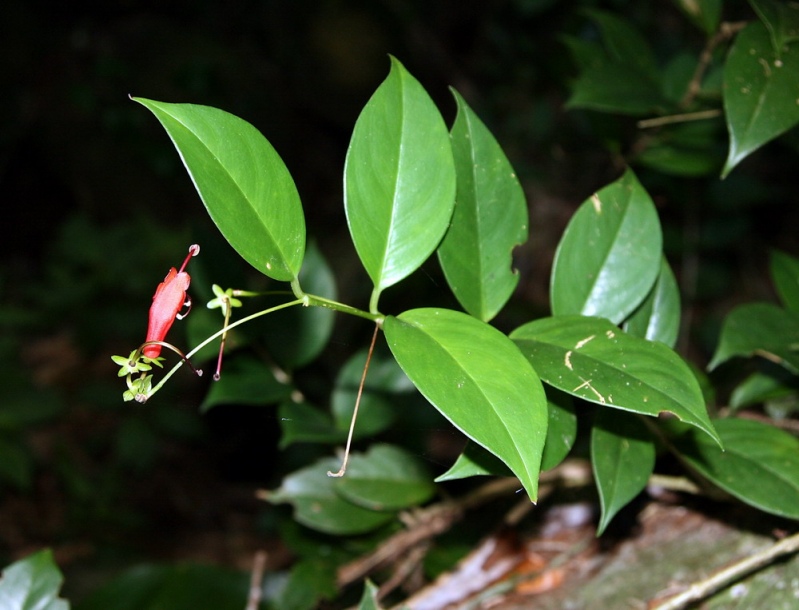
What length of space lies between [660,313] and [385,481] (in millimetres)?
551

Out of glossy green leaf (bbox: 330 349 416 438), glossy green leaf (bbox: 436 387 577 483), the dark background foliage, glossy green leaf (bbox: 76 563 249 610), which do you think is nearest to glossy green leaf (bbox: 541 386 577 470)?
glossy green leaf (bbox: 436 387 577 483)

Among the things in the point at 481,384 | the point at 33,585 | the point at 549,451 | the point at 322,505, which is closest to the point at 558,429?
the point at 549,451

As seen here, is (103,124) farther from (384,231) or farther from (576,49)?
(384,231)

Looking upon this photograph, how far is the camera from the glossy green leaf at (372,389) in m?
1.25

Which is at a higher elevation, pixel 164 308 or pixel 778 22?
pixel 778 22

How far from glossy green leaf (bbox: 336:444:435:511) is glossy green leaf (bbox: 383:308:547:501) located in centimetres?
63

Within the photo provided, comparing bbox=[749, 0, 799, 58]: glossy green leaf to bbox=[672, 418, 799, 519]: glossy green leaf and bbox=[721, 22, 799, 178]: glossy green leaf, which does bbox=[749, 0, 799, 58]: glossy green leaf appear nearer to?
bbox=[721, 22, 799, 178]: glossy green leaf

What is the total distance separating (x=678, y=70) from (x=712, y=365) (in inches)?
28.2

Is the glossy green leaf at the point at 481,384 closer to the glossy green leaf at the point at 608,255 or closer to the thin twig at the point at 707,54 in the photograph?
the glossy green leaf at the point at 608,255

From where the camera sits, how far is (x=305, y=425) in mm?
1177

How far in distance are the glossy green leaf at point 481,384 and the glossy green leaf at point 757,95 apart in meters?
0.40

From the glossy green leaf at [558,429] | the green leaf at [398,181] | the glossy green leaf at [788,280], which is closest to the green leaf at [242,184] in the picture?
the green leaf at [398,181]

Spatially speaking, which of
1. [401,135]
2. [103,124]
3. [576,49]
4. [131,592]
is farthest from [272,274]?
[103,124]

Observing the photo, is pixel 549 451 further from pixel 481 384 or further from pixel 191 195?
pixel 191 195
